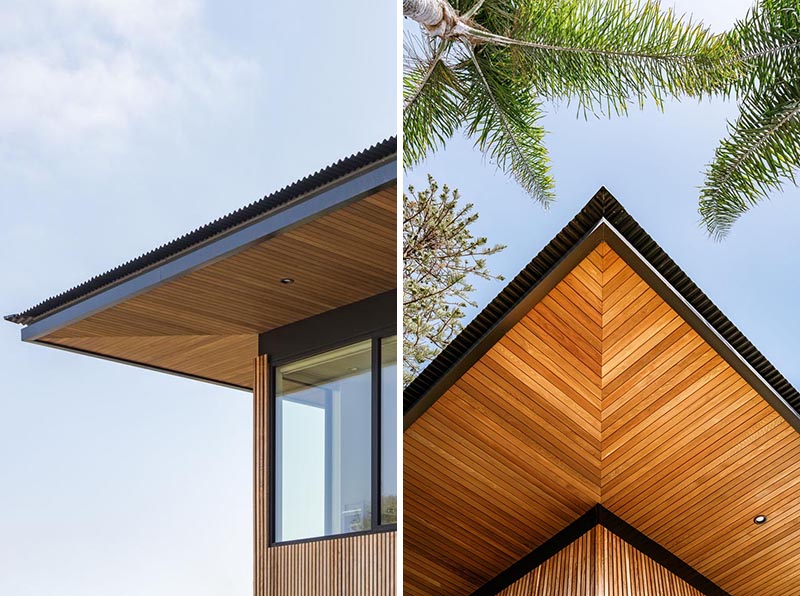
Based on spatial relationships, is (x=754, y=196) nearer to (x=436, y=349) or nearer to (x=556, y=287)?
(x=436, y=349)

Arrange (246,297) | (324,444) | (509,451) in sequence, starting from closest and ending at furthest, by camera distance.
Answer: (324,444) < (509,451) < (246,297)

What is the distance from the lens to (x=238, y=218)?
369 cm

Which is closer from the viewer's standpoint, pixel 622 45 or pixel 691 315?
pixel 691 315

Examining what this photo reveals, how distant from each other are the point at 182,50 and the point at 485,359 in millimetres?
2280

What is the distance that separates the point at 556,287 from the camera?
4148 mm

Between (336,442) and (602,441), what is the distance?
1.67 metres

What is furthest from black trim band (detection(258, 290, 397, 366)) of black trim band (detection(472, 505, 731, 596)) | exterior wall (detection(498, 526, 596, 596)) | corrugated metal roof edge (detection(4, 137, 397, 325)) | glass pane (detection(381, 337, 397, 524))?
exterior wall (detection(498, 526, 596, 596))

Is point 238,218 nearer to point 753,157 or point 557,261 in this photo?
point 557,261

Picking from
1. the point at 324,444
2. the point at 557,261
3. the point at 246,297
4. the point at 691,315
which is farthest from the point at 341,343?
the point at 691,315

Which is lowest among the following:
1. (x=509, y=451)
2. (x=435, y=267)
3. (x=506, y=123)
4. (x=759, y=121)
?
(x=509, y=451)

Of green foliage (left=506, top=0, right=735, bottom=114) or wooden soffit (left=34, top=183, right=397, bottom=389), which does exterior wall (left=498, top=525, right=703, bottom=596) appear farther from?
green foliage (left=506, top=0, right=735, bottom=114)

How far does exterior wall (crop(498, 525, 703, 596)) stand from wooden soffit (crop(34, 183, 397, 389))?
2.24 meters

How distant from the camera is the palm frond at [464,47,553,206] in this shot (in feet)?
19.1

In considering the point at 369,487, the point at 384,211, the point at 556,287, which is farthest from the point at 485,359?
the point at 384,211
